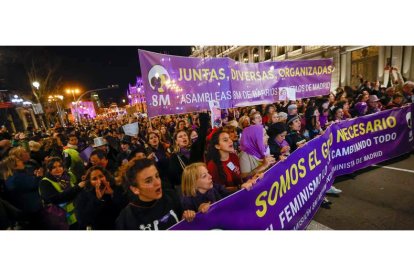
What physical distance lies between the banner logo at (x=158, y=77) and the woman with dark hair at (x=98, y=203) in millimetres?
1515

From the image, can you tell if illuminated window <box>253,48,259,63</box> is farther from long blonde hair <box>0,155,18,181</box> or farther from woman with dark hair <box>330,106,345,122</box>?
long blonde hair <box>0,155,18,181</box>

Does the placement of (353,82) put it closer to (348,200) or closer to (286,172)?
(348,200)

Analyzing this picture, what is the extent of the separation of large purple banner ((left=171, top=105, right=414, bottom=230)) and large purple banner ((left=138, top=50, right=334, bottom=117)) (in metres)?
1.55

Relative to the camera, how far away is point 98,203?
2.90 metres

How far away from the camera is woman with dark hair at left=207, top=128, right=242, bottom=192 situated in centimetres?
334

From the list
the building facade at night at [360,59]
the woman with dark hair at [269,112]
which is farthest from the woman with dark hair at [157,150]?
the building facade at night at [360,59]

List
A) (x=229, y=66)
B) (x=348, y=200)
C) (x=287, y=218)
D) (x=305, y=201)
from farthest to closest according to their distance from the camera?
(x=229, y=66)
(x=348, y=200)
(x=305, y=201)
(x=287, y=218)

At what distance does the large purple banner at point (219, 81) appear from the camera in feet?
12.1

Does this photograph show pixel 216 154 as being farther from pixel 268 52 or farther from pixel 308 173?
pixel 268 52

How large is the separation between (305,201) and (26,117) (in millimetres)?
47996

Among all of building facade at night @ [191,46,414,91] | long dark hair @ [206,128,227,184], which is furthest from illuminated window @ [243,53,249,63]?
long dark hair @ [206,128,227,184]

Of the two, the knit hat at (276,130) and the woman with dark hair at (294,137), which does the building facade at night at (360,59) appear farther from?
the knit hat at (276,130)
